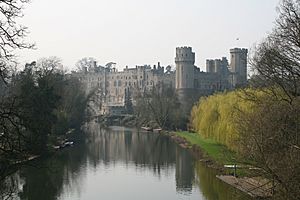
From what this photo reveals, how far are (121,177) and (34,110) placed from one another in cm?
550

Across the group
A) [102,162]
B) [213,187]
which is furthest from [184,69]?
[213,187]

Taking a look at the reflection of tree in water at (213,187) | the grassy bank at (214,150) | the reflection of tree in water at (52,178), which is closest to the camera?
the reflection of tree in water at (213,187)

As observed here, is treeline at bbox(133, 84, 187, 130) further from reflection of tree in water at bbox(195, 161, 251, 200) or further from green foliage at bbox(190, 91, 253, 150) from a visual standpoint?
reflection of tree in water at bbox(195, 161, 251, 200)

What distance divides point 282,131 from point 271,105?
2.64 meters

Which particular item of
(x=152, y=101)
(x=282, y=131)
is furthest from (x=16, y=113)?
(x=152, y=101)

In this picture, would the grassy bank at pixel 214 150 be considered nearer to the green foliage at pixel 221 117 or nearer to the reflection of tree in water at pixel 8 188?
the green foliage at pixel 221 117

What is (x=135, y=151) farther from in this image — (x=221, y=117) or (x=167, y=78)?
(x=167, y=78)

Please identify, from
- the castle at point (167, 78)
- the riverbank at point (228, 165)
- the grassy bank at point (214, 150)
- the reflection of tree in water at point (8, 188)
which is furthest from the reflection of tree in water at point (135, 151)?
the castle at point (167, 78)

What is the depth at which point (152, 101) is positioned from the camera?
201 feet

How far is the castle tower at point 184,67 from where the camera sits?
81.2 meters

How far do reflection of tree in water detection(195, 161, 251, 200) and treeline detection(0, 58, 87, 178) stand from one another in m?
7.18

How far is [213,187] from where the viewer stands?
2133 cm

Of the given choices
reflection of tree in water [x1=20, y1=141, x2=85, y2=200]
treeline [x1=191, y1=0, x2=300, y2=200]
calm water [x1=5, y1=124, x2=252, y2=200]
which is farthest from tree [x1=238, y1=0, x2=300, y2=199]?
reflection of tree in water [x1=20, y1=141, x2=85, y2=200]

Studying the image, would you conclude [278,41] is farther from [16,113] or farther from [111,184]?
[16,113]
